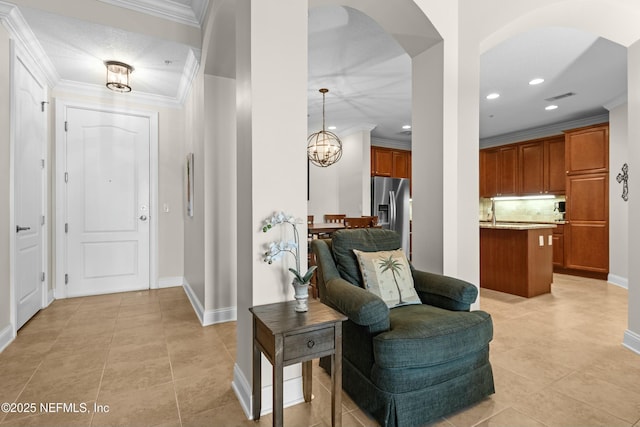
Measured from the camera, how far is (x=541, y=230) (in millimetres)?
4195

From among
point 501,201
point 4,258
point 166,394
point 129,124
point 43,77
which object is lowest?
point 166,394

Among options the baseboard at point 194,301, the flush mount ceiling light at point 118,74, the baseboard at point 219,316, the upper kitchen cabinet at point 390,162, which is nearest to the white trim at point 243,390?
the baseboard at point 219,316

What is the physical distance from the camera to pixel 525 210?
6688mm

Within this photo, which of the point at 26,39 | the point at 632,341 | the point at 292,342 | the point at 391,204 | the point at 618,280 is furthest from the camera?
the point at 391,204

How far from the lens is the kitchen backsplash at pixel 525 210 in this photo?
20.4 ft

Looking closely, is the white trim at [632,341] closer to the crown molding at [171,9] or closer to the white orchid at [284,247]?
A: the white orchid at [284,247]

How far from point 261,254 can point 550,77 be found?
426 cm

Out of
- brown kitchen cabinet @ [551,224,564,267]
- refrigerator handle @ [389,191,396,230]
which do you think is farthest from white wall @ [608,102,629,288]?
refrigerator handle @ [389,191,396,230]

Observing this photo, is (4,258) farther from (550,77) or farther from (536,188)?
(536,188)

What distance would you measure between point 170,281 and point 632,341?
4954 millimetres

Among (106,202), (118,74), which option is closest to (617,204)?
(118,74)

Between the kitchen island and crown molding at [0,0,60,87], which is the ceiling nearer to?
crown molding at [0,0,60,87]

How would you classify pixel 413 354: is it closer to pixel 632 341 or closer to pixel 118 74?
pixel 632 341

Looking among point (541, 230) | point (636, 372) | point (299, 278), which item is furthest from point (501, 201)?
point (299, 278)
